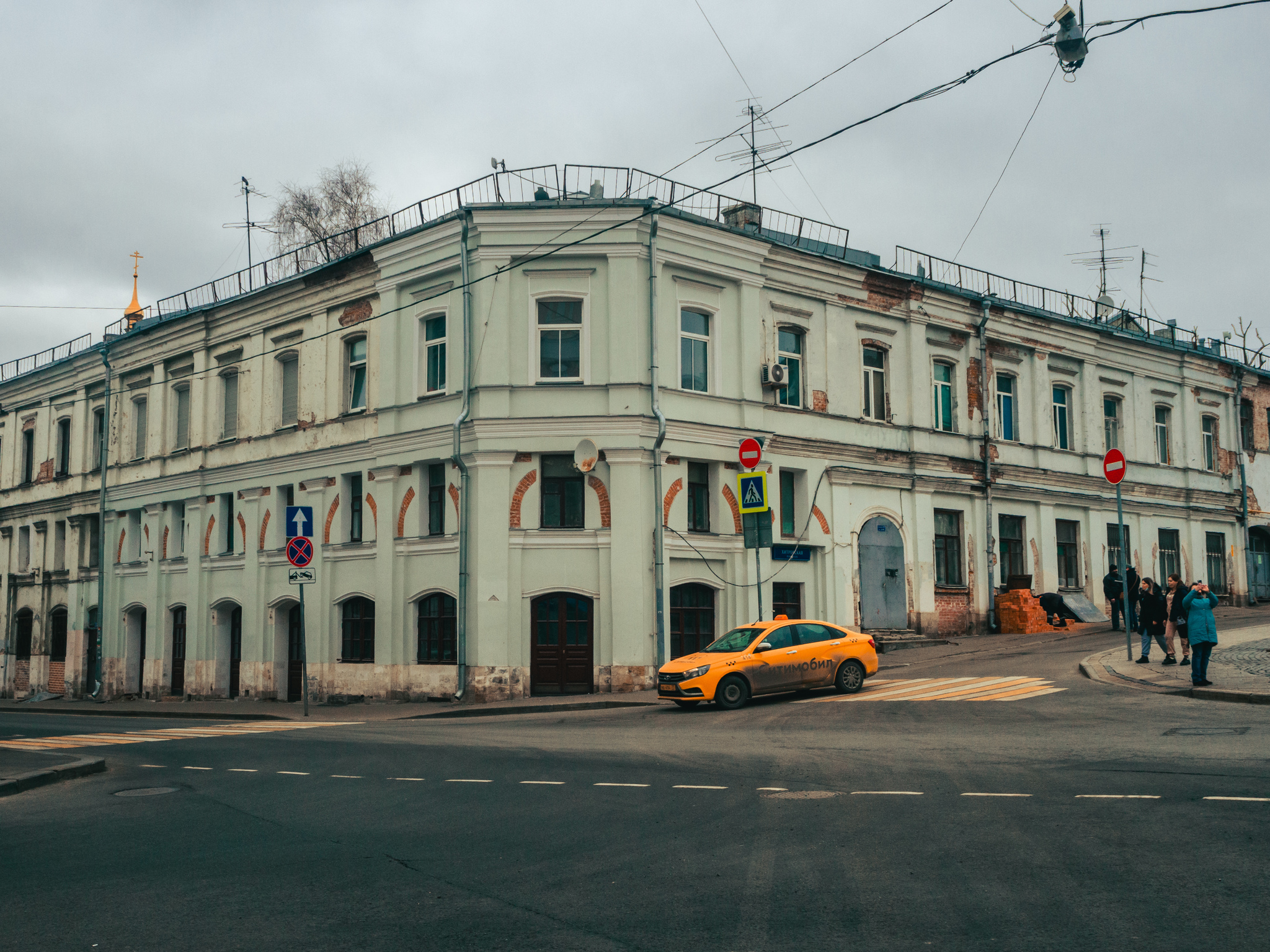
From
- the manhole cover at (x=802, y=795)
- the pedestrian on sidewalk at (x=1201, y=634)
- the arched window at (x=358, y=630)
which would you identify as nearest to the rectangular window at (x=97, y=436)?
the arched window at (x=358, y=630)

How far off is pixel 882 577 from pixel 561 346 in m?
10.3

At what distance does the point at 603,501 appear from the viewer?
24.0 meters

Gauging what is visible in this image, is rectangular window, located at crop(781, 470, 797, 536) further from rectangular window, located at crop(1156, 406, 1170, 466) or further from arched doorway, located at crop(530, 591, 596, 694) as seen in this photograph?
rectangular window, located at crop(1156, 406, 1170, 466)

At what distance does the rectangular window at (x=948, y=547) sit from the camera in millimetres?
30625

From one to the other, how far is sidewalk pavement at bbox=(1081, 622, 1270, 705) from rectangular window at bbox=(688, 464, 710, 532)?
8285mm

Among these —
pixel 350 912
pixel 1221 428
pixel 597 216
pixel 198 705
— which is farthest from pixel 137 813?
pixel 1221 428

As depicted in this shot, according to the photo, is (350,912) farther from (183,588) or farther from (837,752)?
(183,588)

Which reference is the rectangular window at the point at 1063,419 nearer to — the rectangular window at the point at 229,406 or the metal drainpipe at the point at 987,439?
the metal drainpipe at the point at 987,439

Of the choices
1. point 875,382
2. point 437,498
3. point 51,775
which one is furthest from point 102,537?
point 51,775

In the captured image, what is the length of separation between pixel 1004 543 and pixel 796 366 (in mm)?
9158

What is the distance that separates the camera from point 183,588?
32.5m

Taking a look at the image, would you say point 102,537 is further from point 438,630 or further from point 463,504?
point 463,504

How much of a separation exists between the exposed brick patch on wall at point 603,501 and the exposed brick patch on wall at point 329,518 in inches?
294

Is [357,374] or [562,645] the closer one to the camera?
[562,645]
